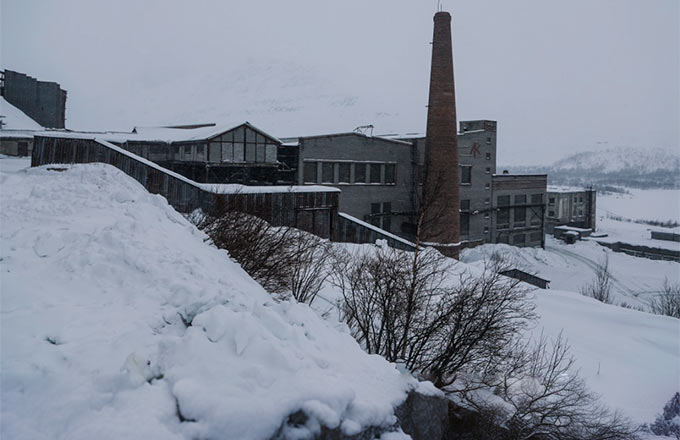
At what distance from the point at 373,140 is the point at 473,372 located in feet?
89.6

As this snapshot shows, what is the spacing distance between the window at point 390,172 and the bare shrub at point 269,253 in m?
24.1

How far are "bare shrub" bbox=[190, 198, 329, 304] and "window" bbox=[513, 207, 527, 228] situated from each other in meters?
35.5

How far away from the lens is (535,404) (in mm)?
8391

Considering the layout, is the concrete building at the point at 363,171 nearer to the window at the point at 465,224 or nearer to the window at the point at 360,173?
the window at the point at 360,173

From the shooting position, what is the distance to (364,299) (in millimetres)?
9961

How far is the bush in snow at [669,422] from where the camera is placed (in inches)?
360

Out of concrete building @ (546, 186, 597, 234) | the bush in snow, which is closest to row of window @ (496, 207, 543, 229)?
concrete building @ (546, 186, 597, 234)

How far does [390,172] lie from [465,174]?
7.50 m

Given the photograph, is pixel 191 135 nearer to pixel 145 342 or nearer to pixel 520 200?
pixel 145 342

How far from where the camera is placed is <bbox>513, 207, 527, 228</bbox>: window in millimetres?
44375

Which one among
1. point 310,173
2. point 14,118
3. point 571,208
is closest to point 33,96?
point 14,118

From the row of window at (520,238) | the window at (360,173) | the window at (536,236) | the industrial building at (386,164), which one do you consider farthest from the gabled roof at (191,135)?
the window at (536,236)

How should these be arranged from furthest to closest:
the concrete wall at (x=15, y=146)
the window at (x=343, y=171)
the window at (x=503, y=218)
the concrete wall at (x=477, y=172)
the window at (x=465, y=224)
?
1. the window at (x=503, y=218)
2. the window at (x=465, y=224)
3. the concrete wall at (x=477, y=172)
4. the window at (x=343, y=171)
5. the concrete wall at (x=15, y=146)

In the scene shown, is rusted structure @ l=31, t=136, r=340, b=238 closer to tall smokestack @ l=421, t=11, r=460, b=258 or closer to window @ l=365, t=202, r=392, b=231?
tall smokestack @ l=421, t=11, r=460, b=258
